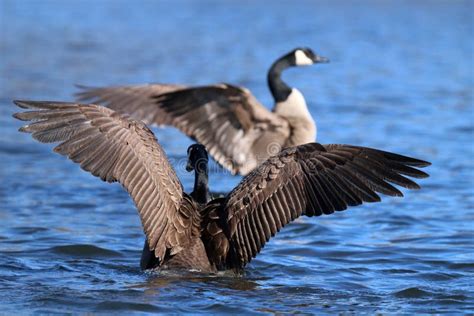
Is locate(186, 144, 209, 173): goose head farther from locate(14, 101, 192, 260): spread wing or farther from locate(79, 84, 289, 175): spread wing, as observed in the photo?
locate(79, 84, 289, 175): spread wing

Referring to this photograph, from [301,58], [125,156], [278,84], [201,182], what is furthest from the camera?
[301,58]

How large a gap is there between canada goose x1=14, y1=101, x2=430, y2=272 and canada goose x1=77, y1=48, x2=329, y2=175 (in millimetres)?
3549

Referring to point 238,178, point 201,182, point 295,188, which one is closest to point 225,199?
point 201,182

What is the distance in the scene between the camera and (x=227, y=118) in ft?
35.9

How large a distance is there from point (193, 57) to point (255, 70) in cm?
212

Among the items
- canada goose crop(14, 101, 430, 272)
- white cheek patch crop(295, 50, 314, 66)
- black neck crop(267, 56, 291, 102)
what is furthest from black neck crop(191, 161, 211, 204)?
white cheek patch crop(295, 50, 314, 66)

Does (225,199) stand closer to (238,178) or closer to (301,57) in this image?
(238,178)

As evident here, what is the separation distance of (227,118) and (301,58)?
2.14 meters

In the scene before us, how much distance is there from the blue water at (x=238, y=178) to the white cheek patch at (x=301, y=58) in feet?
4.07

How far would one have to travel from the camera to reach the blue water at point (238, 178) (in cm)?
690

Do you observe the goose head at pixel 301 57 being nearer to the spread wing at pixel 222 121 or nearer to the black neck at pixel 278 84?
the black neck at pixel 278 84

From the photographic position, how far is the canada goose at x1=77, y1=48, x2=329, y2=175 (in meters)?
10.8

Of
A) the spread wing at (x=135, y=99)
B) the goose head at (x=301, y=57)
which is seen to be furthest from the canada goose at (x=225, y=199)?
the goose head at (x=301, y=57)

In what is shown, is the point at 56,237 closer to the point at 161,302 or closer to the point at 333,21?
the point at 161,302
